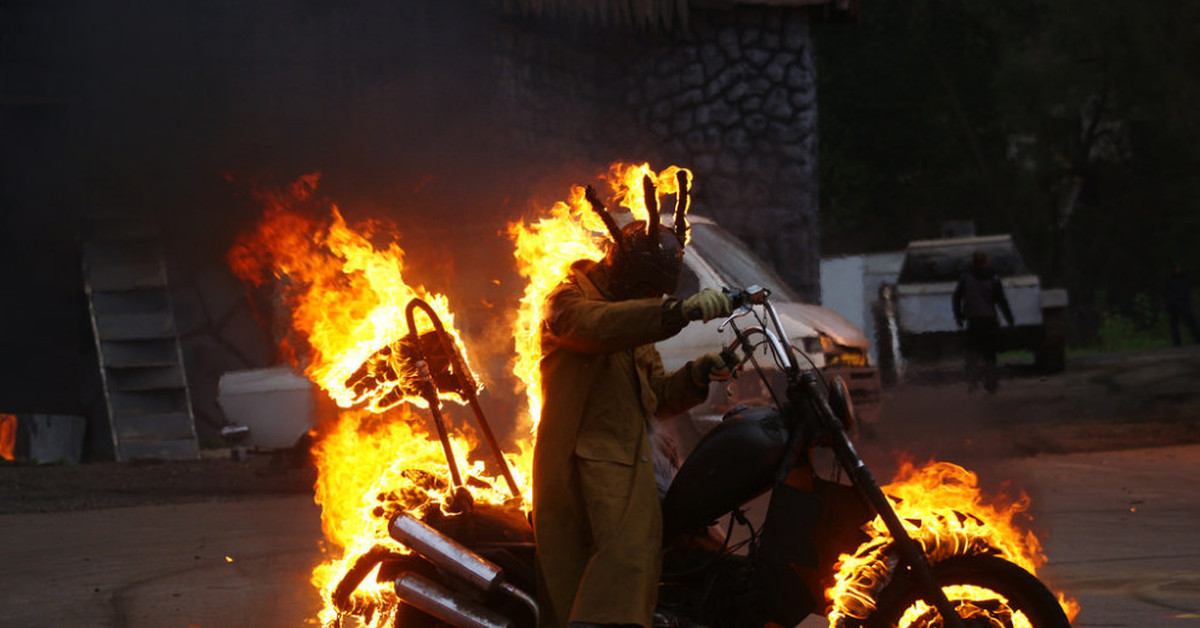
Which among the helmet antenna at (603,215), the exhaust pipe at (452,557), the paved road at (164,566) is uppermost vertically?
the helmet antenna at (603,215)

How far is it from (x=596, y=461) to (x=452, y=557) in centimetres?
66

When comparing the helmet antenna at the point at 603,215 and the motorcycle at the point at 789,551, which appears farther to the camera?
the helmet antenna at the point at 603,215

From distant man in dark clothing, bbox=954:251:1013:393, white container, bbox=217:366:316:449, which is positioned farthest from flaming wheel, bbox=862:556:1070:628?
distant man in dark clothing, bbox=954:251:1013:393

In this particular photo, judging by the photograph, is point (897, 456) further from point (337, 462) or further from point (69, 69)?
point (69, 69)

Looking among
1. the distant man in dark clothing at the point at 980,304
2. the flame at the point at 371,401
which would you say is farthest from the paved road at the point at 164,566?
the distant man in dark clothing at the point at 980,304

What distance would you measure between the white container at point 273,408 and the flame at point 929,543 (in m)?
7.37

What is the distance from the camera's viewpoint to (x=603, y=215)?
187 inches

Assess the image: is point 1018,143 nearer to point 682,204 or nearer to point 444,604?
point 682,204

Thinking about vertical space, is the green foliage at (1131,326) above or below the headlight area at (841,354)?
below

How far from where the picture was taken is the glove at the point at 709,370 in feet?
15.7

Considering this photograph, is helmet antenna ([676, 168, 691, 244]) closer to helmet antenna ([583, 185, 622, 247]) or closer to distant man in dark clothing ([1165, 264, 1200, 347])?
helmet antenna ([583, 185, 622, 247])

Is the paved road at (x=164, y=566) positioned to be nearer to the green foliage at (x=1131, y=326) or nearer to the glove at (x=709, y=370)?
the glove at (x=709, y=370)

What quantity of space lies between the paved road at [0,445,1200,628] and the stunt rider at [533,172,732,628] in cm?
228

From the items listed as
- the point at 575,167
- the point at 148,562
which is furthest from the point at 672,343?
the point at 575,167
